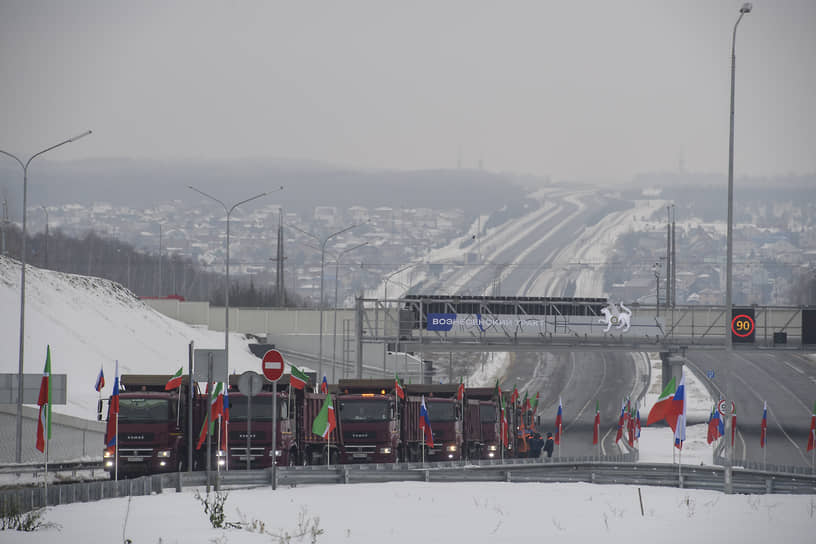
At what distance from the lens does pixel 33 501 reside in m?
21.0

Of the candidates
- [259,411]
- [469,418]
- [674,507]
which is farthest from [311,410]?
[674,507]

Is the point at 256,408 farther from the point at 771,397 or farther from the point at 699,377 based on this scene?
the point at 699,377

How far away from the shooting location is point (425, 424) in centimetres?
4084

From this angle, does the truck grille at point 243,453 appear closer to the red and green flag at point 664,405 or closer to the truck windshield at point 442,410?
the truck windshield at point 442,410

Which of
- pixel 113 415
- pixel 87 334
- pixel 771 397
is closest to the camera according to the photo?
pixel 113 415

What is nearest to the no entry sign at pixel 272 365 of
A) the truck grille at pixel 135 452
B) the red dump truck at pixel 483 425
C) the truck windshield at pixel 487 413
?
the truck grille at pixel 135 452

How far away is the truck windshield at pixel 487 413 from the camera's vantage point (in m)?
46.7

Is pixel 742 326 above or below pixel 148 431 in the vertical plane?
above

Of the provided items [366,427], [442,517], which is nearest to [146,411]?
[366,427]

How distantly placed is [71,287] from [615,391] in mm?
43962

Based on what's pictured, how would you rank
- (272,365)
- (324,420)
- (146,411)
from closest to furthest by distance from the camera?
(272,365) < (146,411) < (324,420)

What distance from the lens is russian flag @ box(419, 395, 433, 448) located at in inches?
1582

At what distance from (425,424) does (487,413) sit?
6639 millimetres

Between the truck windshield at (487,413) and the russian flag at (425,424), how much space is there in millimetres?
4982
